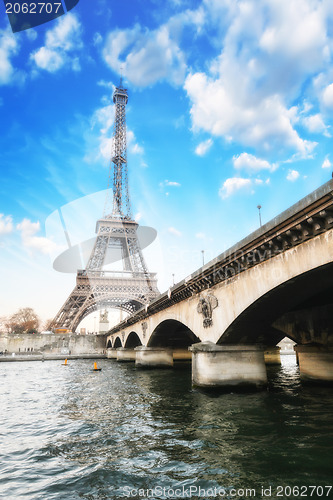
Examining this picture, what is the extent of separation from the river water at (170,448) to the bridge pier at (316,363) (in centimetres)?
353

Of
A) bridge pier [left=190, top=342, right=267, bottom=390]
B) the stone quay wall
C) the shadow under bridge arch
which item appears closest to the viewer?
bridge pier [left=190, top=342, right=267, bottom=390]

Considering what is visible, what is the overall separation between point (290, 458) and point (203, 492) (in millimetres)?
2387

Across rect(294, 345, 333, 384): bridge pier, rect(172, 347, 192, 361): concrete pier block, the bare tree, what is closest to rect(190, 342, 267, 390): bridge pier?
rect(294, 345, 333, 384): bridge pier

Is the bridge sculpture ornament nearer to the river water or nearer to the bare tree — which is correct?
the river water

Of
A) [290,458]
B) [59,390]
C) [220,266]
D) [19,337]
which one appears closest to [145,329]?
[59,390]

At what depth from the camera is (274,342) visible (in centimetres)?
3052

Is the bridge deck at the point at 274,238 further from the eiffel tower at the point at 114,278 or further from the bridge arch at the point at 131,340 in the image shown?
the eiffel tower at the point at 114,278

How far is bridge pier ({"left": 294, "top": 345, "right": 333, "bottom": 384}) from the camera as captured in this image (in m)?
16.7

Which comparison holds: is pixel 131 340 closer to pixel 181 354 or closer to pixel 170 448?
pixel 181 354

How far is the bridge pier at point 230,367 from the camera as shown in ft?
48.8

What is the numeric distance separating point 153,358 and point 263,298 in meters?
22.3

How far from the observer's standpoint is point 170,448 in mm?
7453

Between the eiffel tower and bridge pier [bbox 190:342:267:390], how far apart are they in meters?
48.1

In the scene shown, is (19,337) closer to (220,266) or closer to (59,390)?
(59,390)
